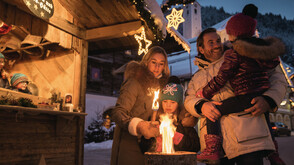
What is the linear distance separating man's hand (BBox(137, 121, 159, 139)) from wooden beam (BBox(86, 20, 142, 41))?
122 inches

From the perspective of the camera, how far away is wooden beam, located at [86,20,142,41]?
5070 millimetres

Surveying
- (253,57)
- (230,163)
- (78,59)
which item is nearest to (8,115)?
(78,59)

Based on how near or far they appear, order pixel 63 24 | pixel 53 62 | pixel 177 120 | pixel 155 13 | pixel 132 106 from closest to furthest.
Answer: pixel 177 120 < pixel 132 106 < pixel 155 13 < pixel 63 24 < pixel 53 62

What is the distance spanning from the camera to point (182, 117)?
9.04 ft

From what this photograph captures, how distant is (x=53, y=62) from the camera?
589 centimetres

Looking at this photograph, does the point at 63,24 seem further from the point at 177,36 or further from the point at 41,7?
the point at 177,36

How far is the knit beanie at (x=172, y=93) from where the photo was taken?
2808 mm

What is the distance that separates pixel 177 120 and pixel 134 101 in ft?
2.01

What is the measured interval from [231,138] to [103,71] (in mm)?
19915

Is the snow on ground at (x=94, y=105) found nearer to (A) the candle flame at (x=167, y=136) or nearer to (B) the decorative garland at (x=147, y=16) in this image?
(B) the decorative garland at (x=147, y=16)

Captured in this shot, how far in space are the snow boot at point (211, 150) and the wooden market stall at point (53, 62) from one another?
298 centimetres

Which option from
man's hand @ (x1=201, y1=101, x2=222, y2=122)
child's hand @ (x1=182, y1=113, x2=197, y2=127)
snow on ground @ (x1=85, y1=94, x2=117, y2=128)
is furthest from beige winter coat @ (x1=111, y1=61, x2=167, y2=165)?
snow on ground @ (x1=85, y1=94, x2=117, y2=128)

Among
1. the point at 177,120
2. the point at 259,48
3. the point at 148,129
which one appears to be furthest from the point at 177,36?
the point at 259,48

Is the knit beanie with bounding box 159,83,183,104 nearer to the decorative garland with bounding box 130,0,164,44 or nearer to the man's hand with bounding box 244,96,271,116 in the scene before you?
the man's hand with bounding box 244,96,271,116
